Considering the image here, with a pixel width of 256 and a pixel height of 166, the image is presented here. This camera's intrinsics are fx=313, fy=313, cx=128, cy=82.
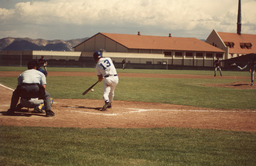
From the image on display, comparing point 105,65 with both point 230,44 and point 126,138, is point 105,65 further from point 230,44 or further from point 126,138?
point 230,44

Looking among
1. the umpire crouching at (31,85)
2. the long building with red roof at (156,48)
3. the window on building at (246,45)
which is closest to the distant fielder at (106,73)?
the umpire crouching at (31,85)

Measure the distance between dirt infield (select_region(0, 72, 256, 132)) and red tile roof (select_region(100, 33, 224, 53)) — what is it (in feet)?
175

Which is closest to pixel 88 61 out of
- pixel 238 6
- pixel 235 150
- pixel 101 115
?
pixel 238 6

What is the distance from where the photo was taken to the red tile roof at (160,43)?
217 ft

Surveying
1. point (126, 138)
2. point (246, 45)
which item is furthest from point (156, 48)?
point (126, 138)

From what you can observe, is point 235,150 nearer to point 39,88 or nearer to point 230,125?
point 230,125

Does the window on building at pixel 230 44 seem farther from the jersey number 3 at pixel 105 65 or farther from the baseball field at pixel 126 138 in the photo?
the jersey number 3 at pixel 105 65

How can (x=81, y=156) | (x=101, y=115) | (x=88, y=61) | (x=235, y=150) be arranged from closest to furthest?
(x=81, y=156), (x=235, y=150), (x=101, y=115), (x=88, y=61)

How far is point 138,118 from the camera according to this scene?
8.80 meters

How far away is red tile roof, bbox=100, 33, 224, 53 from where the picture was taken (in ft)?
217

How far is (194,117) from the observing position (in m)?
9.27

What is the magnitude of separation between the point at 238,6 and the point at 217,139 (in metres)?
76.0

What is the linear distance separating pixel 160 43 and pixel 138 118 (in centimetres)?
6187

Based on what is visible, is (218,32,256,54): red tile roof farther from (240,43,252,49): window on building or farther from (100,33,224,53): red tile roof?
(100,33,224,53): red tile roof
